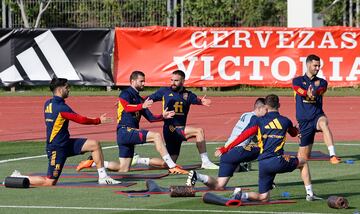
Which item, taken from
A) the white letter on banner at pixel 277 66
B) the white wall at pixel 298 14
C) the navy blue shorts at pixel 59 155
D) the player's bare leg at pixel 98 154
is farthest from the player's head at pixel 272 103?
the white wall at pixel 298 14

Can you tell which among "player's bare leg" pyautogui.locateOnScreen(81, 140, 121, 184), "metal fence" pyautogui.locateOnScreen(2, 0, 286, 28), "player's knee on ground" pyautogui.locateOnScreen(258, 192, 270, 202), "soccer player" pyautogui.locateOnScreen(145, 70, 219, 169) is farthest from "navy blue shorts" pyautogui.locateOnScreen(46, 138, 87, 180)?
"metal fence" pyautogui.locateOnScreen(2, 0, 286, 28)

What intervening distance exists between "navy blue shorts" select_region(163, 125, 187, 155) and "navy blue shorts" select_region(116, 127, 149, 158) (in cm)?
99

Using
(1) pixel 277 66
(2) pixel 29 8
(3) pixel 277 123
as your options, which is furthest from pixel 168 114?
(2) pixel 29 8

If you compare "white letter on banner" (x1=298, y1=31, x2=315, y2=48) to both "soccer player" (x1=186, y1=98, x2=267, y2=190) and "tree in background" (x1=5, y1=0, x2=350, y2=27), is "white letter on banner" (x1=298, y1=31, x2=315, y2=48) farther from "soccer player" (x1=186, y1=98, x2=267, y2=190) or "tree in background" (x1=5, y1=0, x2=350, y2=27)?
"soccer player" (x1=186, y1=98, x2=267, y2=190)

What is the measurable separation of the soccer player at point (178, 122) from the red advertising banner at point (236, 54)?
18107mm

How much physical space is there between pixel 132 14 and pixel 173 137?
26.2 meters

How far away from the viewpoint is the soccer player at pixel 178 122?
20.9 metres

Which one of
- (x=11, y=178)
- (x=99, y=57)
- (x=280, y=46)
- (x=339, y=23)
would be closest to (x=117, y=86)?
(x=99, y=57)

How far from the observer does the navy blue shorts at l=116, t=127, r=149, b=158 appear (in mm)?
19783

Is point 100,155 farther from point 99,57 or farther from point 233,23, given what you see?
point 233,23

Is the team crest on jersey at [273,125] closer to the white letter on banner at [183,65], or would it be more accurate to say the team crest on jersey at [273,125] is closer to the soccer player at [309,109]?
the soccer player at [309,109]

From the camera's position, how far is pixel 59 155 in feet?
59.3

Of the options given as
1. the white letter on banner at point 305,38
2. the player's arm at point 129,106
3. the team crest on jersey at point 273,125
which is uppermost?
the team crest on jersey at point 273,125

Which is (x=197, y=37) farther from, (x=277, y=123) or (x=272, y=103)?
(x=277, y=123)
